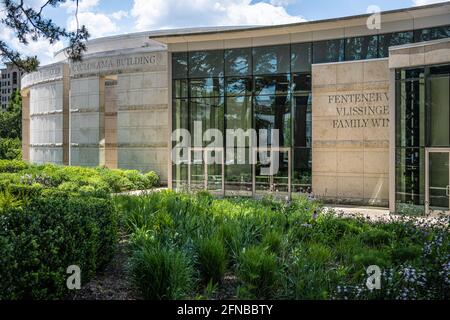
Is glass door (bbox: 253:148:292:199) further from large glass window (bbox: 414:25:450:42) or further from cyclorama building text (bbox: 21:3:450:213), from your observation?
large glass window (bbox: 414:25:450:42)

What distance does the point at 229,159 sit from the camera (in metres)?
20.6

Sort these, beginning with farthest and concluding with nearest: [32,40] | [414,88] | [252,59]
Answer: [252,59], [414,88], [32,40]

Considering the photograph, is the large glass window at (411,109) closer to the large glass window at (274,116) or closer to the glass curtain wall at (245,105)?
the glass curtain wall at (245,105)

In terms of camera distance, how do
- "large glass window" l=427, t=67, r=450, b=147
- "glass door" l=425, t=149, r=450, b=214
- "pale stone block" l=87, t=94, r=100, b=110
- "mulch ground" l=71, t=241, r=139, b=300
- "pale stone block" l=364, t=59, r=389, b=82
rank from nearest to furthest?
"mulch ground" l=71, t=241, r=139, b=300, "glass door" l=425, t=149, r=450, b=214, "large glass window" l=427, t=67, r=450, b=147, "pale stone block" l=364, t=59, r=389, b=82, "pale stone block" l=87, t=94, r=100, b=110

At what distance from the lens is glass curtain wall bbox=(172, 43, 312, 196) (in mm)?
19375

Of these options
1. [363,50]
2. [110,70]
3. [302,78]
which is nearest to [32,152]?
[110,70]

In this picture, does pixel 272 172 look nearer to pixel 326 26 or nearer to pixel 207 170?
pixel 207 170

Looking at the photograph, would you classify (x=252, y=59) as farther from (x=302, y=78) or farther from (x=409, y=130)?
(x=409, y=130)

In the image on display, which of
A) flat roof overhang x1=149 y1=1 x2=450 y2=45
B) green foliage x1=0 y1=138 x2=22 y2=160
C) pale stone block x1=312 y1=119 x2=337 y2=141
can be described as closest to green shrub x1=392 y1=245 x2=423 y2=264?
pale stone block x1=312 y1=119 x2=337 y2=141

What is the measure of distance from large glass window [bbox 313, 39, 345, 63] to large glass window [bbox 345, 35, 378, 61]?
0.81 feet

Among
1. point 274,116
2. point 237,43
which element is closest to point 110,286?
point 274,116

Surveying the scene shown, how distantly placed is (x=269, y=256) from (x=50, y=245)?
9.70 feet

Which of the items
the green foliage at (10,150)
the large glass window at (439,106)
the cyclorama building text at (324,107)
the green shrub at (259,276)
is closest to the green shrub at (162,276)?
the green shrub at (259,276)

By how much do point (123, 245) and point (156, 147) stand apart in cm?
1827
